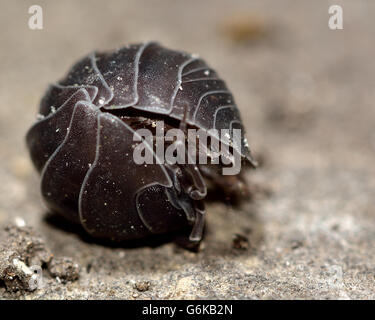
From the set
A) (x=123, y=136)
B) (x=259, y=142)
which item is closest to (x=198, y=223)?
(x=123, y=136)

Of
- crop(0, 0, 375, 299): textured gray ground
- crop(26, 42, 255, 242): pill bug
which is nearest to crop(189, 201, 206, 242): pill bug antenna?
crop(26, 42, 255, 242): pill bug

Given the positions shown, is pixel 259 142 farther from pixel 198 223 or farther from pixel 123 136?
pixel 123 136

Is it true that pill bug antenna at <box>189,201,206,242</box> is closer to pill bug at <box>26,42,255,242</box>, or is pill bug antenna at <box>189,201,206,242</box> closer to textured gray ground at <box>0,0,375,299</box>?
pill bug at <box>26,42,255,242</box>

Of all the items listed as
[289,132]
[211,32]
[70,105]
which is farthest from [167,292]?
[211,32]

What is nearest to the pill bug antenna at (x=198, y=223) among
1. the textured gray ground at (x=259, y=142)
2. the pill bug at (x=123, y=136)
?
the pill bug at (x=123, y=136)

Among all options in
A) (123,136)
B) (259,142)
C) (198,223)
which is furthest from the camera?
(259,142)

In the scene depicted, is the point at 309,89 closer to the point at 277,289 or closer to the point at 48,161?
the point at 277,289
